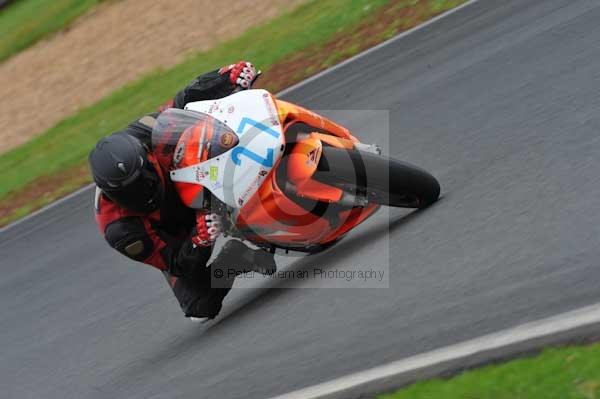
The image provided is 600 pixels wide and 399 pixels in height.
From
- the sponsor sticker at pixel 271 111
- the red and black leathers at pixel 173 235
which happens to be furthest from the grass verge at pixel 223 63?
the sponsor sticker at pixel 271 111

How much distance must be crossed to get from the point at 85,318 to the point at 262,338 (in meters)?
2.53

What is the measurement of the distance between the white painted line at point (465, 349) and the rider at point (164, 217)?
1.31 metres

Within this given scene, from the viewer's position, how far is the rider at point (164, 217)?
553 centimetres

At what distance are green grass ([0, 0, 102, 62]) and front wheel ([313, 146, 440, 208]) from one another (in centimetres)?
1346

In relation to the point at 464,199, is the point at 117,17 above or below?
below

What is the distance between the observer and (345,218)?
602 centimetres

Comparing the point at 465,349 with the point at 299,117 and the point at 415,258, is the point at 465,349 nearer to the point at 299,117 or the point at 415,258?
the point at 415,258

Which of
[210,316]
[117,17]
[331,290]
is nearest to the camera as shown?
[331,290]

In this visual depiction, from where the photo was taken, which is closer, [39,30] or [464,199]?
[464,199]

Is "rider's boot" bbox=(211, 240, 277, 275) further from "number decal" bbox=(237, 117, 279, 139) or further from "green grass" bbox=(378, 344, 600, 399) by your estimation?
"green grass" bbox=(378, 344, 600, 399)

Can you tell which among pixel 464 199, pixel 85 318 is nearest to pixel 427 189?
pixel 464 199

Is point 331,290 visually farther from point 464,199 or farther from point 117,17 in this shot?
point 117,17

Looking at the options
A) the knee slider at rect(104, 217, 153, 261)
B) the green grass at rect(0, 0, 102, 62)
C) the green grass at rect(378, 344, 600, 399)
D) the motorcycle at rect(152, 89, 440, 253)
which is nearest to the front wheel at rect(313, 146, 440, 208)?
the motorcycle at rect(152, 89, 440, 253)

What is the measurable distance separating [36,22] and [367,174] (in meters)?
14.9
